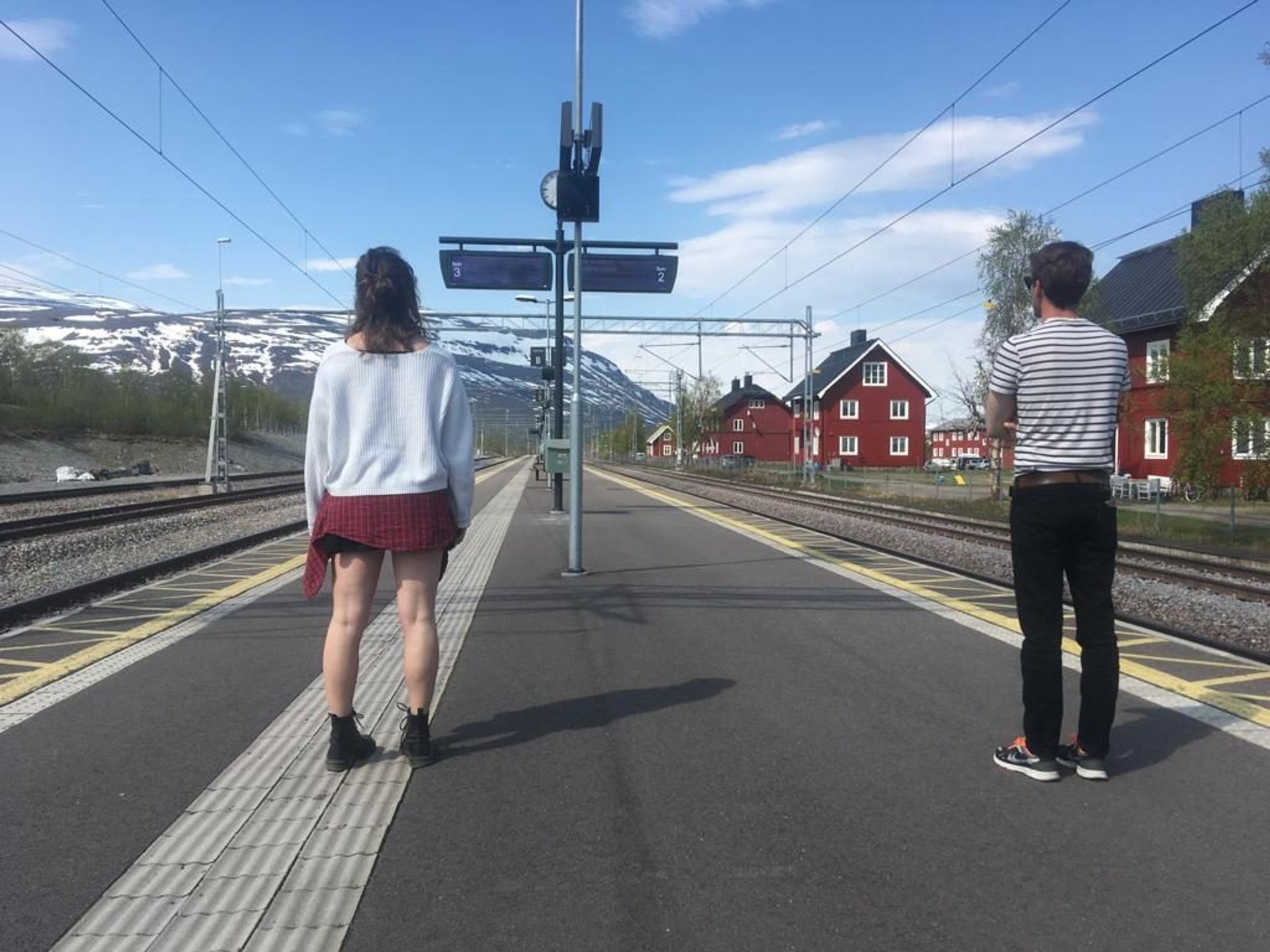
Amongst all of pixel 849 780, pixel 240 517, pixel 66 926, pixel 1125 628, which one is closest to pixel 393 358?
pixel 66 926

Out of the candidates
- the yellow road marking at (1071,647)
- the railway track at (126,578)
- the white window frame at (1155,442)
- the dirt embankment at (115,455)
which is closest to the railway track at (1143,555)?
the yellow road marking at (1071,647)

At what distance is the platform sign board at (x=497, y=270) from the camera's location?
14648 millimetres

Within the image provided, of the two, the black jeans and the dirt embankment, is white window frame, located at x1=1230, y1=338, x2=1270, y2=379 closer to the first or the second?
the black jeans

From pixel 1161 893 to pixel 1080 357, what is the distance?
1798 millimetres

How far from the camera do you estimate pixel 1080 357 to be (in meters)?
3.62

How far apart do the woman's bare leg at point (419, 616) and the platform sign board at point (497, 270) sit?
11464mm

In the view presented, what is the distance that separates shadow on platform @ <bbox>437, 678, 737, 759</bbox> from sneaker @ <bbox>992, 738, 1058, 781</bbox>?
149cm

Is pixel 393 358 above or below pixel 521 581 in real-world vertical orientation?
above

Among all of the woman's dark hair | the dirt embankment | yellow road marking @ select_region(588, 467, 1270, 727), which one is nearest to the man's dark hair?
yellow road marking @ select_region(588, 467, 1270, 727)

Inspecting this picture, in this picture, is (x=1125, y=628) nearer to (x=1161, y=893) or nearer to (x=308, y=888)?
(x=1161, y=893)

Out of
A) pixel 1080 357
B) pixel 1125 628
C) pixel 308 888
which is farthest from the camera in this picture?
pixel 1125 628

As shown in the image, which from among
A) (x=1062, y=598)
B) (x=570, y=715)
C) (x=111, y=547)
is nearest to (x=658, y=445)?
(x=111, y=547)

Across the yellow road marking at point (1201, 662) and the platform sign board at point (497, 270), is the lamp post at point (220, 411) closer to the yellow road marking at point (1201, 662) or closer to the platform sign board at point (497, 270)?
the platform sign board at point (497, 270)

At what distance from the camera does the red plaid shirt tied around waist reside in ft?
11.8
